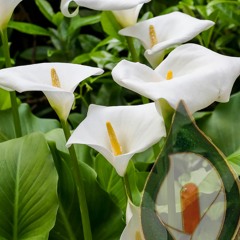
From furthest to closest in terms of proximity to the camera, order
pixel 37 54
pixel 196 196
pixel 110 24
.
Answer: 1. pixel 37 54
2. pixel 110 24
3. pixel 196 196

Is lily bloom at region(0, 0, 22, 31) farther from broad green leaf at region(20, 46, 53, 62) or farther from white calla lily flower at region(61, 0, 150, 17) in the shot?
broad green leaf at region(20, 46, 53, 62)

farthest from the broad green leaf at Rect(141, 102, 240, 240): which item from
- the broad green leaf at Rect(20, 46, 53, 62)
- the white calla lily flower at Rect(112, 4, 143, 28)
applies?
the broad green leaf at Rect(20, 46, 53, 62)

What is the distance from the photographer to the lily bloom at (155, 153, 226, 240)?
46cm

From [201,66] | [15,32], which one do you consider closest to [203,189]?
[201,66]

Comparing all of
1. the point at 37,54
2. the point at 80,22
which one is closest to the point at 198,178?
the point at 80,22

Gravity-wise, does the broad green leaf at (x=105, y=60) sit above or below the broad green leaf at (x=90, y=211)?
below

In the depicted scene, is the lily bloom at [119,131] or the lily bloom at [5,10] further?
the lily bloom at [5,10]

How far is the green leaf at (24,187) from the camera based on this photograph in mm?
734

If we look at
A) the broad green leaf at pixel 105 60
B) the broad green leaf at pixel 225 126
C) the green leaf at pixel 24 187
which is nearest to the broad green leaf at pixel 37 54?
the broad green leaf at pixel 105 60

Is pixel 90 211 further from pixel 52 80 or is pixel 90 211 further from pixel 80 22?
pixel 80 22

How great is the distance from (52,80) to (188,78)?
177 mm

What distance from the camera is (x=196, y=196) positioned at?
462 mm

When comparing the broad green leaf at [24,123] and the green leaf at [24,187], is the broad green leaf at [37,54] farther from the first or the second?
the green leaf at [24,187]

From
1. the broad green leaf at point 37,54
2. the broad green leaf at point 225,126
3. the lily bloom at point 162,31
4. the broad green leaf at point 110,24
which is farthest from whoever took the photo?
the broad green leaf at point 37,54
